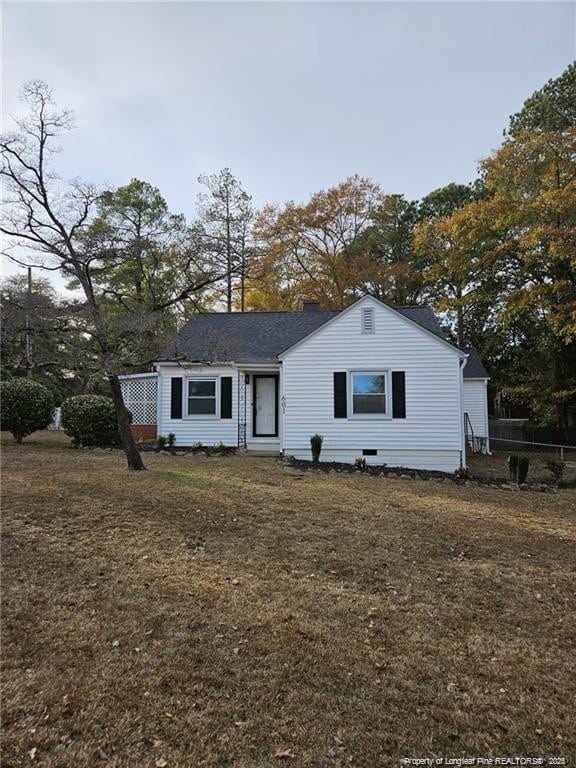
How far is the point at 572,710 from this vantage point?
2.64m

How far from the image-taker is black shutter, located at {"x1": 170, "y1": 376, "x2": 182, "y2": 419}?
47.1ft

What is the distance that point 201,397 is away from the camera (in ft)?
47.4

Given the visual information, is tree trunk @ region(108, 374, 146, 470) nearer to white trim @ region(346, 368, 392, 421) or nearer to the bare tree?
the bare tree

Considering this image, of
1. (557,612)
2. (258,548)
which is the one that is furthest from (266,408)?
(557,612)

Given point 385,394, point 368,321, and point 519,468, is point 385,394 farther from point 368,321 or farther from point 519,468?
point 519,468

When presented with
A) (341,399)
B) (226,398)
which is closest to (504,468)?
(341,399)

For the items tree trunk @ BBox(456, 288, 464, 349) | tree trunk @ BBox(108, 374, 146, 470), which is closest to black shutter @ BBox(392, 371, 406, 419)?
tree trunk @ BBox(108, 374, 146, 470)

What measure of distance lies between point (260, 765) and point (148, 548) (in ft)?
10.1

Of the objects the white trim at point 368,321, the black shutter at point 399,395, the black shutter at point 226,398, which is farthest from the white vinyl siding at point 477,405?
the black shutter at point 226,398

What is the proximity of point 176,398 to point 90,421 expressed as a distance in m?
2.63

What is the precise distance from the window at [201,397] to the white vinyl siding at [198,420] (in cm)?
10

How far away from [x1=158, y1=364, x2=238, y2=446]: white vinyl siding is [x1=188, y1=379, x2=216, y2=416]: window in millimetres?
99

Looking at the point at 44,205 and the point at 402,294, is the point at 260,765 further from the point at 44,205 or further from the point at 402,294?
the point at 402,294

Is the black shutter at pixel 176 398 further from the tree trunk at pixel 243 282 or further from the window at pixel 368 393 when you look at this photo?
the tree trunk at pixel 243 282
